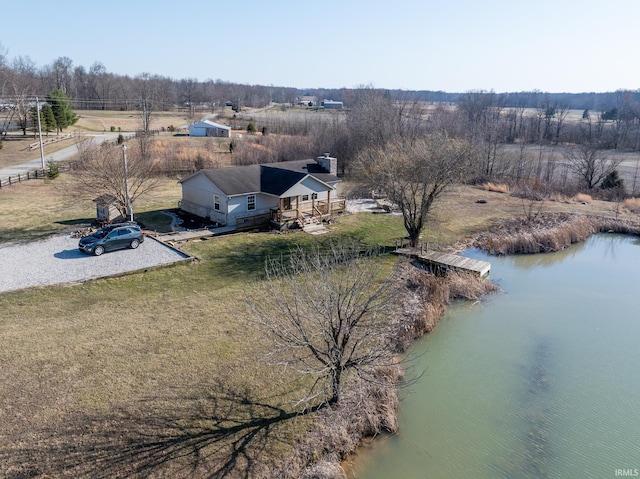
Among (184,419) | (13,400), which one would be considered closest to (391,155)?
(184,419)

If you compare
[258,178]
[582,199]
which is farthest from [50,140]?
[582,199]

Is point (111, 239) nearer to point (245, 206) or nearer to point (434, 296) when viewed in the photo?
point (245, 206)

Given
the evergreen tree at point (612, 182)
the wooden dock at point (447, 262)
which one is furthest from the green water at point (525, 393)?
the evergreen tree at point (612, 182)

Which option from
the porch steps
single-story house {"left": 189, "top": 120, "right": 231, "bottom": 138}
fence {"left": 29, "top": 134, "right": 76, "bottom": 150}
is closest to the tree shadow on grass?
the porch steps

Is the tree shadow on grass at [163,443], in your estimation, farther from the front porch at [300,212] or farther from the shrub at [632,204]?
the shrub at [632,204]

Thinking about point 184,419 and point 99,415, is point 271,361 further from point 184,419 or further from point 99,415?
point 99,415

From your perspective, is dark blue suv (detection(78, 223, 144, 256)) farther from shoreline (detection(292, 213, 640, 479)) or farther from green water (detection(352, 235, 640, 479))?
green water (detection(352, 235, 640, 479))
